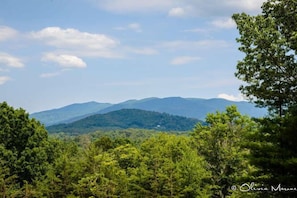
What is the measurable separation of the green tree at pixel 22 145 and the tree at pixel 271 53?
1190 inches

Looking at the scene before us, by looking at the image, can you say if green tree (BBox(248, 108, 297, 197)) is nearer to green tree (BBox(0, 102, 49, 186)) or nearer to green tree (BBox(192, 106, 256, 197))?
green tree (BBox(192, 106, 256, 197))

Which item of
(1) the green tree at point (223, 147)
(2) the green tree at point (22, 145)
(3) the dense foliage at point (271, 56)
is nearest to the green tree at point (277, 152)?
(3) the dense foliage at point (271, 56)

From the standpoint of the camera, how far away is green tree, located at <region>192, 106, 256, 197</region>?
28.9 metres

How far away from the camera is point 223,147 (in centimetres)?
2942

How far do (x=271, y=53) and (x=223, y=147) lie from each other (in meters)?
14.1

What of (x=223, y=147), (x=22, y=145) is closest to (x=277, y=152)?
(x=223, y=147)

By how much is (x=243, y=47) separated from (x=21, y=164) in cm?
3112

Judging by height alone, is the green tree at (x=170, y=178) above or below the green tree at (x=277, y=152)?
below

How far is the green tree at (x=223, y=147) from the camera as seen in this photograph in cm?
2894

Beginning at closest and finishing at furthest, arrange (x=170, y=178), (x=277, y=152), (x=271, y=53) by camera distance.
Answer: (x=277, y=152)
(x=271, y=53)
(x=170, y=178)

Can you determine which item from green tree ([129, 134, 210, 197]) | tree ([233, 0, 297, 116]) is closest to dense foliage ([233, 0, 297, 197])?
tree ([233, 0, 297, 116])

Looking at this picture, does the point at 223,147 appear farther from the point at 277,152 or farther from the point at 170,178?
the point at 277,152

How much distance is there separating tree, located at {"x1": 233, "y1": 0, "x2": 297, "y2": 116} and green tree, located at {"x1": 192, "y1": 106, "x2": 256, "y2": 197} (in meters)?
12.0

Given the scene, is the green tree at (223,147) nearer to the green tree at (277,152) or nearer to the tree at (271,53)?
the tree at (271,53)
